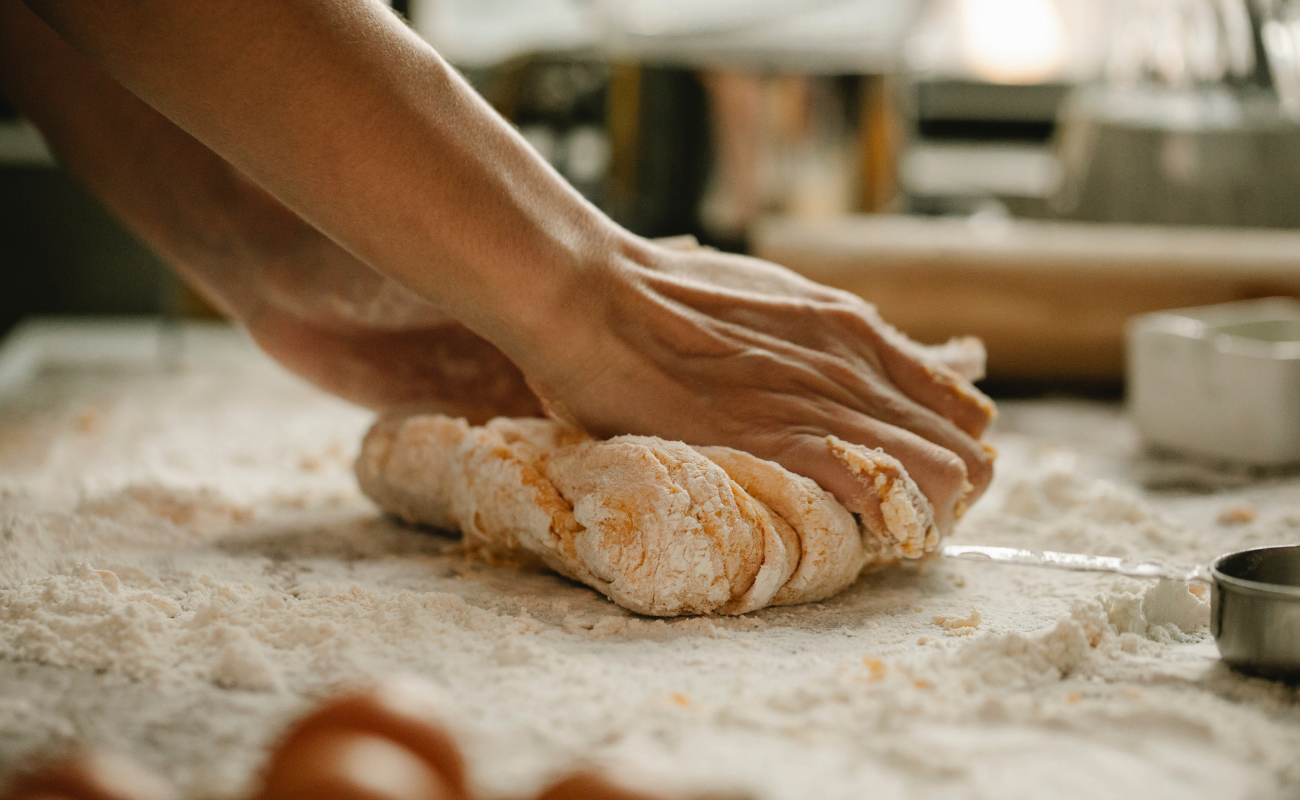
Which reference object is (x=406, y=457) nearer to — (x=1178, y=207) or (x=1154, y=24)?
(x=1178, y=207)

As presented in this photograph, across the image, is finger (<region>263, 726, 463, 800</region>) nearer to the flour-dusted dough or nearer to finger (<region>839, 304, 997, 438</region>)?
the flour-dusted dough

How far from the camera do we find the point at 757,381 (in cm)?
108

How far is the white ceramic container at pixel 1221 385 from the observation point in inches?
60.4

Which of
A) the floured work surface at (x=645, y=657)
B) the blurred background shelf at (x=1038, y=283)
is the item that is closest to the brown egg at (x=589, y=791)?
the floured work surface at (x=645, y=657)

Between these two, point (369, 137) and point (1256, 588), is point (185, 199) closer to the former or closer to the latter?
point (369, 137)

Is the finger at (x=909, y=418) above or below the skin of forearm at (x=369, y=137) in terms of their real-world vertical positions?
below

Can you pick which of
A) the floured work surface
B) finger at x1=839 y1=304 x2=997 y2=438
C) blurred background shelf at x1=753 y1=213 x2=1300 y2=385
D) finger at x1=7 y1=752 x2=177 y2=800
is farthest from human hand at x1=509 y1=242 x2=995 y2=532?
blurred background shelf at x1=753 y1=213 x2=1300 y2=385

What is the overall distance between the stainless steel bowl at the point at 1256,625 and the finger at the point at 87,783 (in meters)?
0.72

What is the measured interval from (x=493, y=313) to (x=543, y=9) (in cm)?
373

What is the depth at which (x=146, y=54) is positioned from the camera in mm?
882

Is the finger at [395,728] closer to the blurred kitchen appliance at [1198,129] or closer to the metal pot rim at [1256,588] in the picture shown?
the metal pot rim at [1256,588]

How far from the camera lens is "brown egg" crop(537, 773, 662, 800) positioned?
1.76ft

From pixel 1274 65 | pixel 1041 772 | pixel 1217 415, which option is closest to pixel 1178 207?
pixel 1274 65

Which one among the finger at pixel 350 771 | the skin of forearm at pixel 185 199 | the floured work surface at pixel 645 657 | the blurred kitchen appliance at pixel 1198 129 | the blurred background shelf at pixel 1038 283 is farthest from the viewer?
the blurred kitchen appliance at pixel 1198 129
